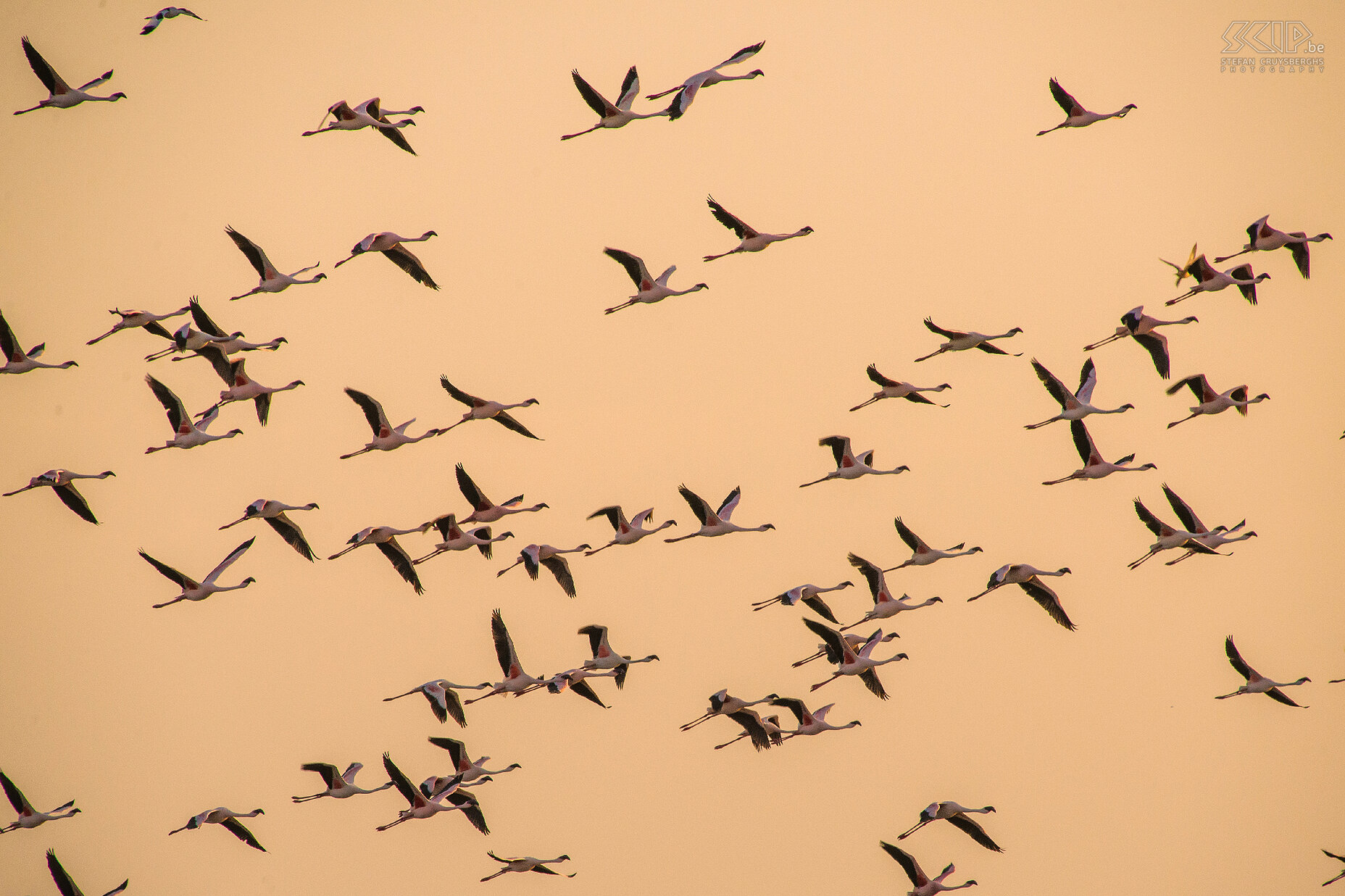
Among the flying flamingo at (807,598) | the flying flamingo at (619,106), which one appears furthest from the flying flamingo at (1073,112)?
the flying flamingo at (807,598)

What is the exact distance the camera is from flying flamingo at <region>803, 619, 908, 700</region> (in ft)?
69.7

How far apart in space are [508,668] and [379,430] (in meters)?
4.09

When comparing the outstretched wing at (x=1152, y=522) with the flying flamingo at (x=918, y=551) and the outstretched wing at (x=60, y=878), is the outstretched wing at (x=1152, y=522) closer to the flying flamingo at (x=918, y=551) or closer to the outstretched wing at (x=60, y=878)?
the flying flamingo at (x=918, y=551)

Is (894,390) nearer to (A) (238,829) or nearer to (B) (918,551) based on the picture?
(B) (918,551)

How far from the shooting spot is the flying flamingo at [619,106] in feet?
63.4

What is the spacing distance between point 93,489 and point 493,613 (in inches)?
555

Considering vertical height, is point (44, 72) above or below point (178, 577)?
above

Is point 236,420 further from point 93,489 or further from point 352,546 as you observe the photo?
point 352,546

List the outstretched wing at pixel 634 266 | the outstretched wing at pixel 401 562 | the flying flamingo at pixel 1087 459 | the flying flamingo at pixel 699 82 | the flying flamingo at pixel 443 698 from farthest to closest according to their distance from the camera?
1. the outstretched wing at pixel 401 562
2. the flying flamingo at pixel 443 698
3. the flying flamingo at pixel 1087 459
4. the outstretched wing at pixel 634 266
5. the flying flamingo at pixel 699 82

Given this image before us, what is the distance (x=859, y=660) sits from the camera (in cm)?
2192

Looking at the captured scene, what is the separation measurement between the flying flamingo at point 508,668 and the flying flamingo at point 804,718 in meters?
3.63

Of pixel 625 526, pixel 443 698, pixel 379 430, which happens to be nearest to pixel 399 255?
pixel 379 430

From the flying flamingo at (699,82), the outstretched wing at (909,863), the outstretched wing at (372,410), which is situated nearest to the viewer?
the flying flamingo at (699,82)

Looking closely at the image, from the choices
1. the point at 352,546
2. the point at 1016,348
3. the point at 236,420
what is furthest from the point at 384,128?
the point at 236,420
